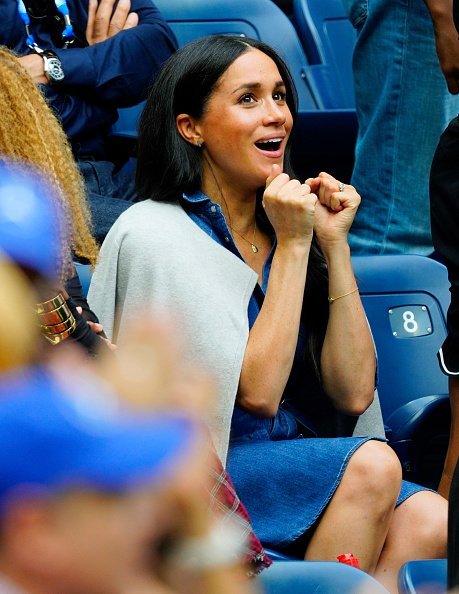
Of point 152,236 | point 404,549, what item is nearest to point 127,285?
point 152,236

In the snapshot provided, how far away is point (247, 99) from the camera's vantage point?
2.30 metres

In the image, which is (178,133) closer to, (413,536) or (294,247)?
(294,247)

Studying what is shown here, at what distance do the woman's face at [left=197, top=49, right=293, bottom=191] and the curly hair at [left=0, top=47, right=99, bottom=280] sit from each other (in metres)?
0.39

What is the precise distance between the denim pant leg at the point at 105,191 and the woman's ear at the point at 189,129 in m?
0.33

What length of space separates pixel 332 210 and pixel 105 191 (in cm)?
72

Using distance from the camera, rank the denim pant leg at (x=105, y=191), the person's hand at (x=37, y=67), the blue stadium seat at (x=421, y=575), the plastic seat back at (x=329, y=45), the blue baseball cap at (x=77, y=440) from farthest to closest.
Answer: the plastic seat back at (x=329, y=45) < the person's hand at (x=37, y=67) < the denim pant leg at (x=105, y=191) < the blue stadium seat at (x=421, y=575) < the blue baseball cap at (x=77, y=440)

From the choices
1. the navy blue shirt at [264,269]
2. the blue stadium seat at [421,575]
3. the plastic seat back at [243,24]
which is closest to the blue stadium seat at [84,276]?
the navy blue shirt at [264,269]

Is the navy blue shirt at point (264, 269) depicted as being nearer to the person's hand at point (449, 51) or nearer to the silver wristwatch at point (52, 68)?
the person's hand at point (449, 51)

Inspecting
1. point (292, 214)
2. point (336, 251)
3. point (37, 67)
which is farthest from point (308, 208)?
point (37, 67)

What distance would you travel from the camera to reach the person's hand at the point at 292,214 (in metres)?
2.06

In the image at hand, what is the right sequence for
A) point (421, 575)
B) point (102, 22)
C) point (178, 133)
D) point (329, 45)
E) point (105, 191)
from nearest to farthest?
1. point (421, 575)
2. point (178, 133)
3. point (105, 191)
4. point (102, 22)
5. point (329, 45)

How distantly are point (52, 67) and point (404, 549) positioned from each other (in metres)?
1.53

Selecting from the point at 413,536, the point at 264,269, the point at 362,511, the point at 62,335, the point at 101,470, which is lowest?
the point at 413,536

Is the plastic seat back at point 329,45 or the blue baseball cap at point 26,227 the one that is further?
the plastic seat back at point 329,45
